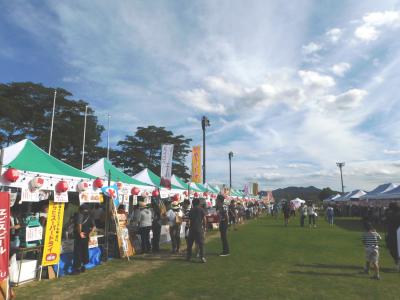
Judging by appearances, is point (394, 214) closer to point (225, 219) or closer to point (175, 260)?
point (225, 219)

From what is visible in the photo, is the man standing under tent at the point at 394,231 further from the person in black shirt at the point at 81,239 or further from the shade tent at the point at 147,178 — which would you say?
the shade tent at the point at 147,178

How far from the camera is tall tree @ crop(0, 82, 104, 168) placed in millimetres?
32500

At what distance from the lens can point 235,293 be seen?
6.22 metres

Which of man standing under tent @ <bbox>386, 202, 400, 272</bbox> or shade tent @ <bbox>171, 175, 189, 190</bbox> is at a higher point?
shade tent @ <bbox>171, 175, 189, 190</bbox>

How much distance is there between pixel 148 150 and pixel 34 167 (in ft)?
127

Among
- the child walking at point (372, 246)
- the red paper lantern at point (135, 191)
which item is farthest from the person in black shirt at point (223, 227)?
the child walking at point (372, 246)

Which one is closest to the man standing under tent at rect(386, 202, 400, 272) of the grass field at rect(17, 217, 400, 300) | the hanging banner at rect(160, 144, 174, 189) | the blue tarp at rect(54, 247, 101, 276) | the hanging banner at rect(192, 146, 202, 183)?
the grass field at rect(17, 217, 400, 300)

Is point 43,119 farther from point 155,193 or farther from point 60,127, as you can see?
point 155,193

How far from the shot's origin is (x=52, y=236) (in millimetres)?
7656

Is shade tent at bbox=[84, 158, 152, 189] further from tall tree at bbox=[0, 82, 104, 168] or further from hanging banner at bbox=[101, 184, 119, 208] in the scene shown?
tall tree at bbox=[0, 82, 104, 168]

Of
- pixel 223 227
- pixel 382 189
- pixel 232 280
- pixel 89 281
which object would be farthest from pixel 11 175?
pixel 382 189

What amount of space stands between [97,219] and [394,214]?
8.99 meters

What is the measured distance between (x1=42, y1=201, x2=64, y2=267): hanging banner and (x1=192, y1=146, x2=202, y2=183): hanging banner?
14.5 m

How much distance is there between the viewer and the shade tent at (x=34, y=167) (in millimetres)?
7262
